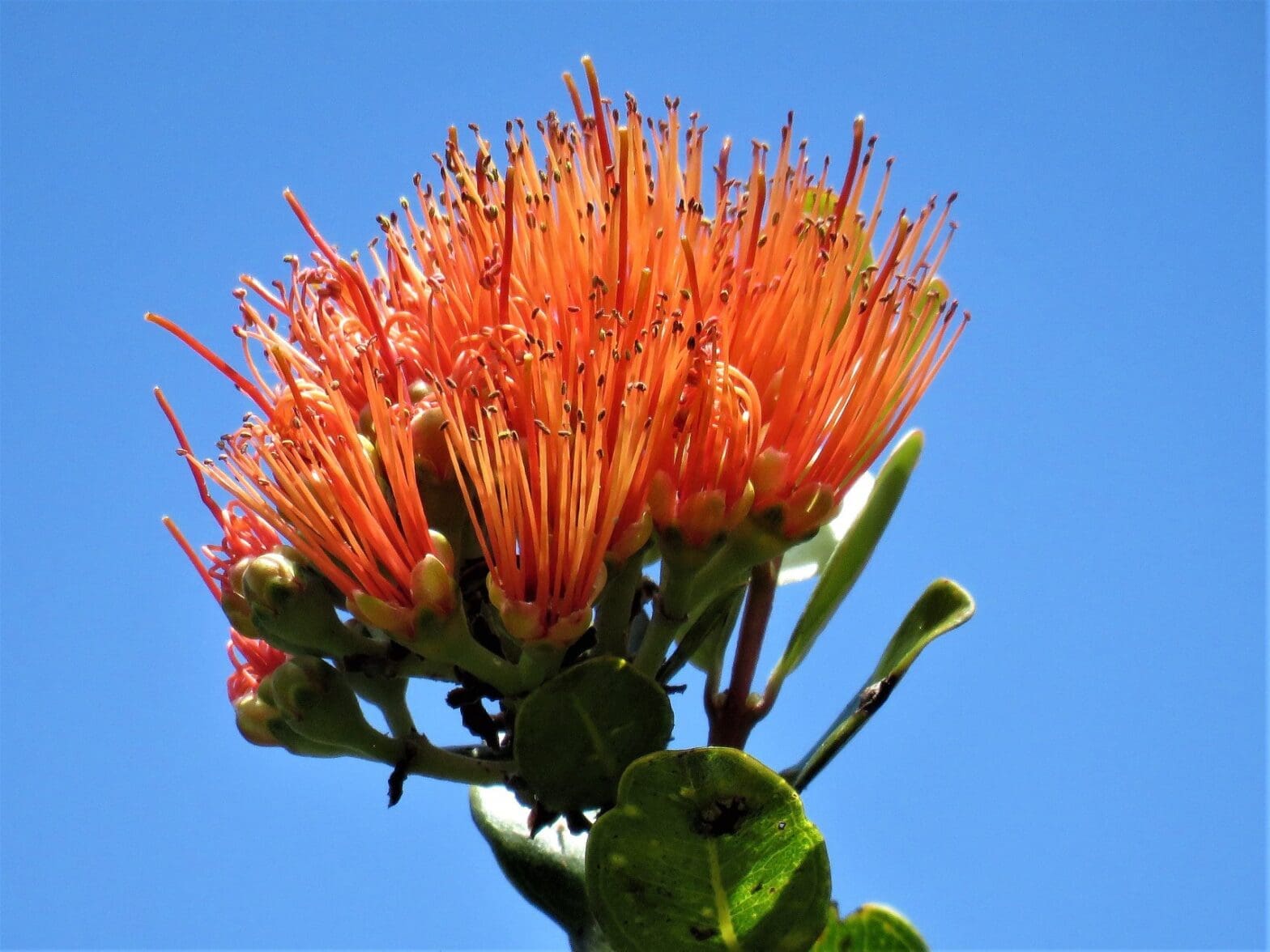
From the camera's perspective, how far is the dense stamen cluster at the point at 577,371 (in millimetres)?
1470

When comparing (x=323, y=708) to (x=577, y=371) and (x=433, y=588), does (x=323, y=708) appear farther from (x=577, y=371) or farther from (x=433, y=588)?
(x=577, y=371)

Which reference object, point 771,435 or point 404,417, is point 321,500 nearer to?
point 404,417

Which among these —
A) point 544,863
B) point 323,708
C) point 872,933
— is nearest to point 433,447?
point 323,708

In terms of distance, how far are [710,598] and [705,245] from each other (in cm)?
45

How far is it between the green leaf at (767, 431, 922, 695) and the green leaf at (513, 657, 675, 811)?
44 centimetres

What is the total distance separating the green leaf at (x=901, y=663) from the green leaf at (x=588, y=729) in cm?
26

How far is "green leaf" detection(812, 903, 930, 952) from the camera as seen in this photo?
1.93m

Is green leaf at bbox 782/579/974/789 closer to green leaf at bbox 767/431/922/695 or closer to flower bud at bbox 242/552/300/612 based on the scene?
green leaf at bbox 767/431/922/695

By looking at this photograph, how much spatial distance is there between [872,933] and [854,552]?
0.59 meters

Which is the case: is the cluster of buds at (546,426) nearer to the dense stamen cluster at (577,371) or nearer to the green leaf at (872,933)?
the dense stamen cluster at (577,371)

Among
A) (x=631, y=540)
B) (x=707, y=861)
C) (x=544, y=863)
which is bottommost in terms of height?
(x=707, y=861)

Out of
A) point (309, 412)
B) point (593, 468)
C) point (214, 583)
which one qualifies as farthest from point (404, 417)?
point (214, 583)

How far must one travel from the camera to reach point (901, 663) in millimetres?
1661

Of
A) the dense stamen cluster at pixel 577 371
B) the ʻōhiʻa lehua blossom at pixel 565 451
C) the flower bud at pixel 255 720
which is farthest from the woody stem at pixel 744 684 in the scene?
the flower bud at pixel 255 720
